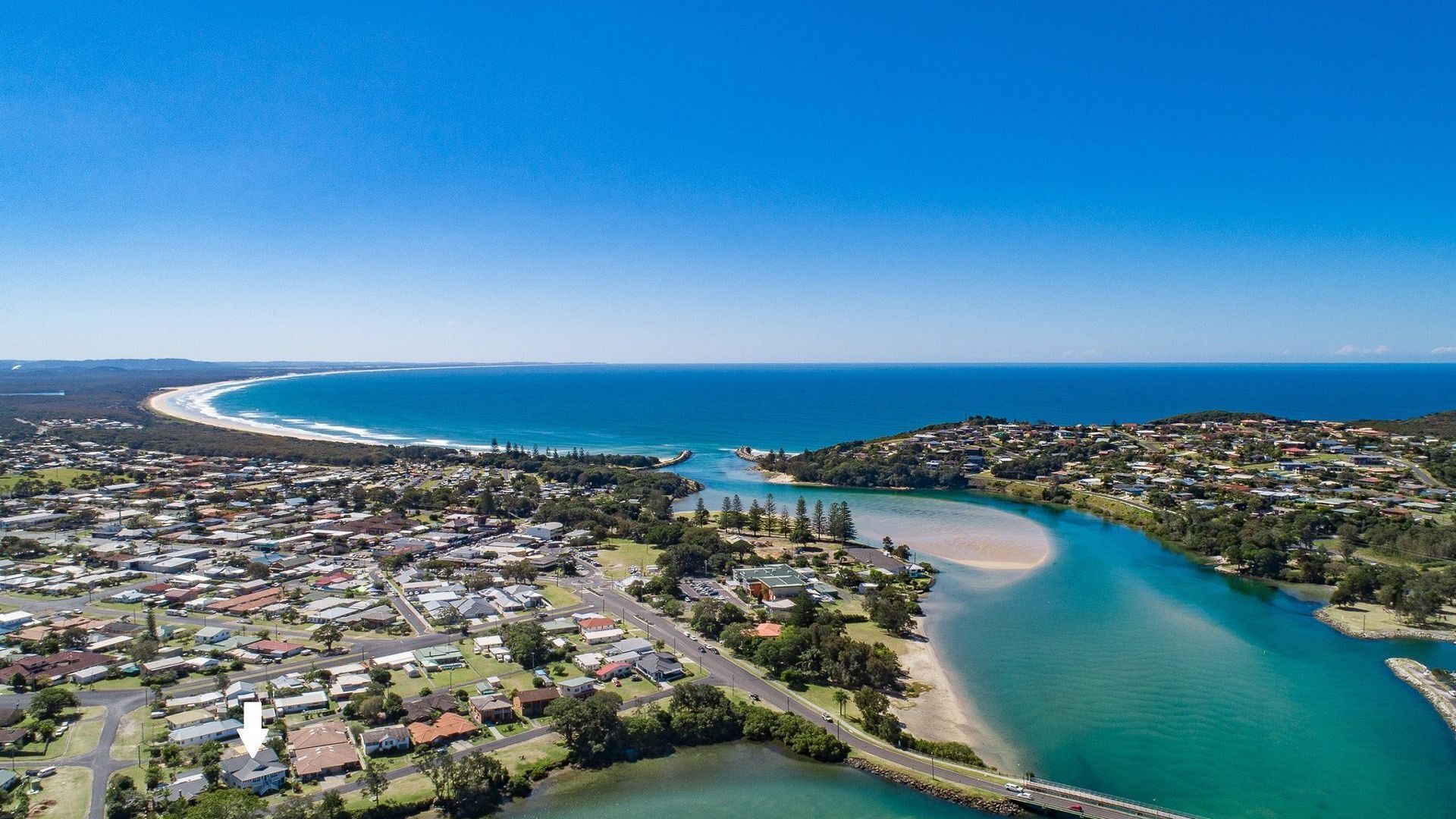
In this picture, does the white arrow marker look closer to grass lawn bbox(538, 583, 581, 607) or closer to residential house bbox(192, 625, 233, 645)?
residential house bbox(192, 625, 233, 645)

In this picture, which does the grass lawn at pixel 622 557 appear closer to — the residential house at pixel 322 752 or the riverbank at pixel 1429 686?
the residential house at pixel 322 752

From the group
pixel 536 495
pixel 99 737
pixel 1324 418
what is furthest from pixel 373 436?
pixel 1324 418

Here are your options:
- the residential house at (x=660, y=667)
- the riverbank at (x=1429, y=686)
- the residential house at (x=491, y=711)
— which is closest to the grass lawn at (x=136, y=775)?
the residential house at (x=491, y=711)

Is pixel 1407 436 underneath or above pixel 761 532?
above

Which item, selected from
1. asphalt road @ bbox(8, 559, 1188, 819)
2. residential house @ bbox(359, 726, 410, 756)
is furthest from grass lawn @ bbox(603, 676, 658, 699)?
residential house @ bbox(359, 726, 410, 756)

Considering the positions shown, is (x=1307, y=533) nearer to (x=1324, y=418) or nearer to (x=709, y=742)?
(x=709, y=742)

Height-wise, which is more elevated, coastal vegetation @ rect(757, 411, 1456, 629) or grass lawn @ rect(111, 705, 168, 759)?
coastal vegetation @ rect(757, 411, 1456, 629)
